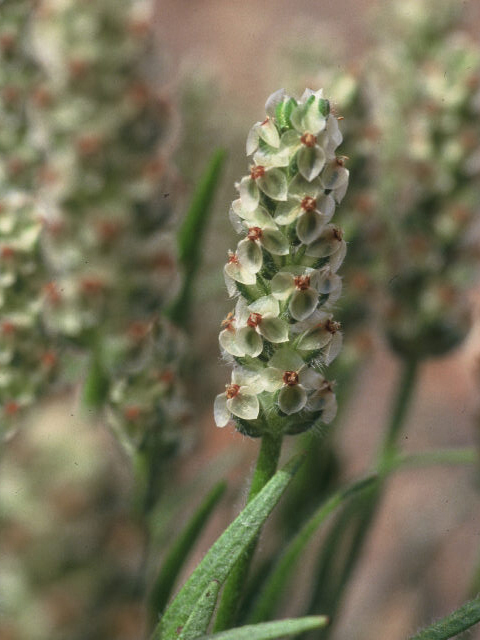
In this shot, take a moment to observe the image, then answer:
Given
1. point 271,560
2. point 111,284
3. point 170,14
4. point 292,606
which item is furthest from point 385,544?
point 170,14

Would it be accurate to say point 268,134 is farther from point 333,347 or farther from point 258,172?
point 333,347

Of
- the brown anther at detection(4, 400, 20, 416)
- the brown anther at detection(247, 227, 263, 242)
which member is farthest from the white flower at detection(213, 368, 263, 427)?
the brown anther at detection(4, 400, 20, 416)

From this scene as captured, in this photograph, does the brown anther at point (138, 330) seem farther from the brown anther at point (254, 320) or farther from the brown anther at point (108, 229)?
the brown anther at point (254, 320)

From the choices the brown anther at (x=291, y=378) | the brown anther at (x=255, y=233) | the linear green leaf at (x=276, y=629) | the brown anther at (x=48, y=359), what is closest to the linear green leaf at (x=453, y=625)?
the linear green leaf at (x=276, y=629)

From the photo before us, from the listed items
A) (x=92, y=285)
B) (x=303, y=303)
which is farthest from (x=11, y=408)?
(x=303, y=303)

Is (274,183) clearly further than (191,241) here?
No
